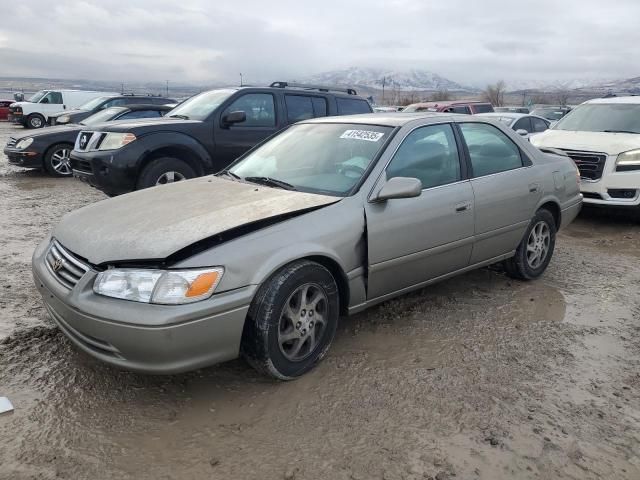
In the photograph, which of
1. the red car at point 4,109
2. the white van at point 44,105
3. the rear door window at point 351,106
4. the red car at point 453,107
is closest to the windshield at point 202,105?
the rear door window at point 351,106

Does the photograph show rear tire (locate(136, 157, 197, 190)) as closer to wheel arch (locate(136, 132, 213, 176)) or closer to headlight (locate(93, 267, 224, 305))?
wheel arch (locate(136, 132, 213, 176))

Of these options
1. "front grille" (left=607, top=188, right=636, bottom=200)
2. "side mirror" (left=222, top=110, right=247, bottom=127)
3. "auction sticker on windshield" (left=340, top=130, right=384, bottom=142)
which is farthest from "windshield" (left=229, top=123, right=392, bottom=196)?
"front grille" (left=607, top=188, right=636, bottom=200)

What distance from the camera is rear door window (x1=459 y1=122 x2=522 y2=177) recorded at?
4285mm

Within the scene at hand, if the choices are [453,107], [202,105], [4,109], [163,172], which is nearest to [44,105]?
[4,109]

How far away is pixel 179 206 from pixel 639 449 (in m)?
2.83

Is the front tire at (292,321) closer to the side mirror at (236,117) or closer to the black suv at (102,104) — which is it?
the side mirror at (236,117)

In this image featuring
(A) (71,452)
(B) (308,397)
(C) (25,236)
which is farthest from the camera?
(C) (25,236)

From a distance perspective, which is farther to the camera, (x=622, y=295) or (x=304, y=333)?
(x=622, y=295)

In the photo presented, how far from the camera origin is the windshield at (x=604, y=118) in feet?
25.8

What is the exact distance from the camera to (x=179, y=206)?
11.0ft

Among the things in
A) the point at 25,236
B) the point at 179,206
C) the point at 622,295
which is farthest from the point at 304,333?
the point at 25,236

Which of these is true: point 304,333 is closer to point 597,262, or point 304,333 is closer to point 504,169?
point 504,169

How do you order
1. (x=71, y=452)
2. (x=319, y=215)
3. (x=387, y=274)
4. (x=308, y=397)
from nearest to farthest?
(x=71, y=452) < (x=308, y=397) < (x=319, y=215) < (x=387, y=274)

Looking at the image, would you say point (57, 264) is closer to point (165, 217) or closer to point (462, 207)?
point (165, 217)
